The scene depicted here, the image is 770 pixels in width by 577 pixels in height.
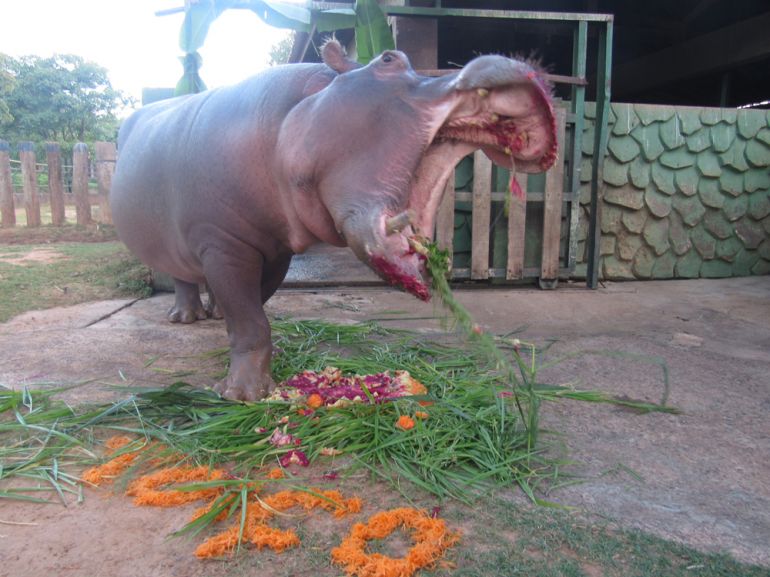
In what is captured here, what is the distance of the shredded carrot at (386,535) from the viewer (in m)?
1.22

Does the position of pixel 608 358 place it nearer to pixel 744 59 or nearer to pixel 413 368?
pixel 413 368

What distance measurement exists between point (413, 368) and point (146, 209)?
1245 mm

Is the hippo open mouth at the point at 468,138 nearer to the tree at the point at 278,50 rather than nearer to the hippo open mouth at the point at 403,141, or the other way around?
the hippo open mouth at the point at 403,141

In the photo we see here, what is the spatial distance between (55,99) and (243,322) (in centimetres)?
2173

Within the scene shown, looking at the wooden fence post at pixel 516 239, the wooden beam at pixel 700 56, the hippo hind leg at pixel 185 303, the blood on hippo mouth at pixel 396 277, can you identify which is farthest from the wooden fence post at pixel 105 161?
the wooden beam at pixel 700 56

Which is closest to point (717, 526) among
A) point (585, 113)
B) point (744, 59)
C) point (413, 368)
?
point (413, 368)

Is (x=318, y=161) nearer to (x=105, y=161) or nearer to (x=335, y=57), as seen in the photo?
(x=335, y=57)

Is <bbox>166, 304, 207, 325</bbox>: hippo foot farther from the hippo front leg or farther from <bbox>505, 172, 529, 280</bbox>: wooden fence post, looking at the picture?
<bbox>505, 172, 529, 280</bbox>: wooden fence post

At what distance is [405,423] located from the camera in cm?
183

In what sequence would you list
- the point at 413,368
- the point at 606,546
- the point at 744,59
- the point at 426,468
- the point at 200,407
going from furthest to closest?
the point at 744,59 → the point at 413,368 → the point at 200,407 → the point at 426,468 → the point at 606,546

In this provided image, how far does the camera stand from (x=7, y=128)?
19.1 meters

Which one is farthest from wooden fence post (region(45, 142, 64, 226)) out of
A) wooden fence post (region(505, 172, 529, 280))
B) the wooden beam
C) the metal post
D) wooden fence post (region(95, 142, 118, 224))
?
the wooden beam

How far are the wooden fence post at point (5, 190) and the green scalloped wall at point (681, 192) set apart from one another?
6.80 m

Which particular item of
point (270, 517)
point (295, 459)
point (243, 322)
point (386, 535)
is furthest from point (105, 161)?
point (386, 535)
